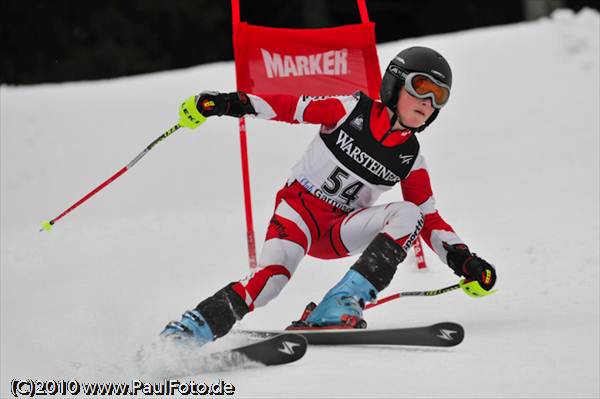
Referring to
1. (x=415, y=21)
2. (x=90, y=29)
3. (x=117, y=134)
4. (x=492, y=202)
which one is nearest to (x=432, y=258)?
(x=492, y=202)

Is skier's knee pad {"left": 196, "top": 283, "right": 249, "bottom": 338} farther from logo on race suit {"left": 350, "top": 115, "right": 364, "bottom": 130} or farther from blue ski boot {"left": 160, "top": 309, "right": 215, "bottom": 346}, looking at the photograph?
logo on race suit {"left": 350, "top": 115, "right": 364, "bottom": 130}

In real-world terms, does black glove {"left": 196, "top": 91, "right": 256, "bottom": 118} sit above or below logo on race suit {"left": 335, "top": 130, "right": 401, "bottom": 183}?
above

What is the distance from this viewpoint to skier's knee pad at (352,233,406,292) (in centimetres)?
391

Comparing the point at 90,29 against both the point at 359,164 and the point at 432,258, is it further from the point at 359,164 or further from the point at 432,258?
the point at 359,164

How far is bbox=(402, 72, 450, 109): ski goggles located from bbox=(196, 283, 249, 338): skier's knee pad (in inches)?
44.1

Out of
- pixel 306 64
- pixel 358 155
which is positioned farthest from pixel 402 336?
pixel 306 64

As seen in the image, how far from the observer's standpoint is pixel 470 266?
4.19m

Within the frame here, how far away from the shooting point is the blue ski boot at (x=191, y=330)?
3535 millimetres

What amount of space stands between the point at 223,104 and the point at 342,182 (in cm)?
61

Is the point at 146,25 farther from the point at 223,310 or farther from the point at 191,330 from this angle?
the point at 191,330

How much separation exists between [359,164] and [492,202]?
10.1 ft

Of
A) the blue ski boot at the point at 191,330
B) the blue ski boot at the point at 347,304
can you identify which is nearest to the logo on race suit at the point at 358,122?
the blue ski boot at the point at 347,304

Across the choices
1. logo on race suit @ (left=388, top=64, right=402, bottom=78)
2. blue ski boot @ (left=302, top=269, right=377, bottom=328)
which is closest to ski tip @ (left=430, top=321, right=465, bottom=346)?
blue ski boot @ (left=302, top=269, right=377, bottom=328)

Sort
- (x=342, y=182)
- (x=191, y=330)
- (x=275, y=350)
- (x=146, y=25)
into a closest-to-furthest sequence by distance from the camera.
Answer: (x=275, y=350) < (x=191, y=330) < (x=342, y=182) < (x=146, y=25)
